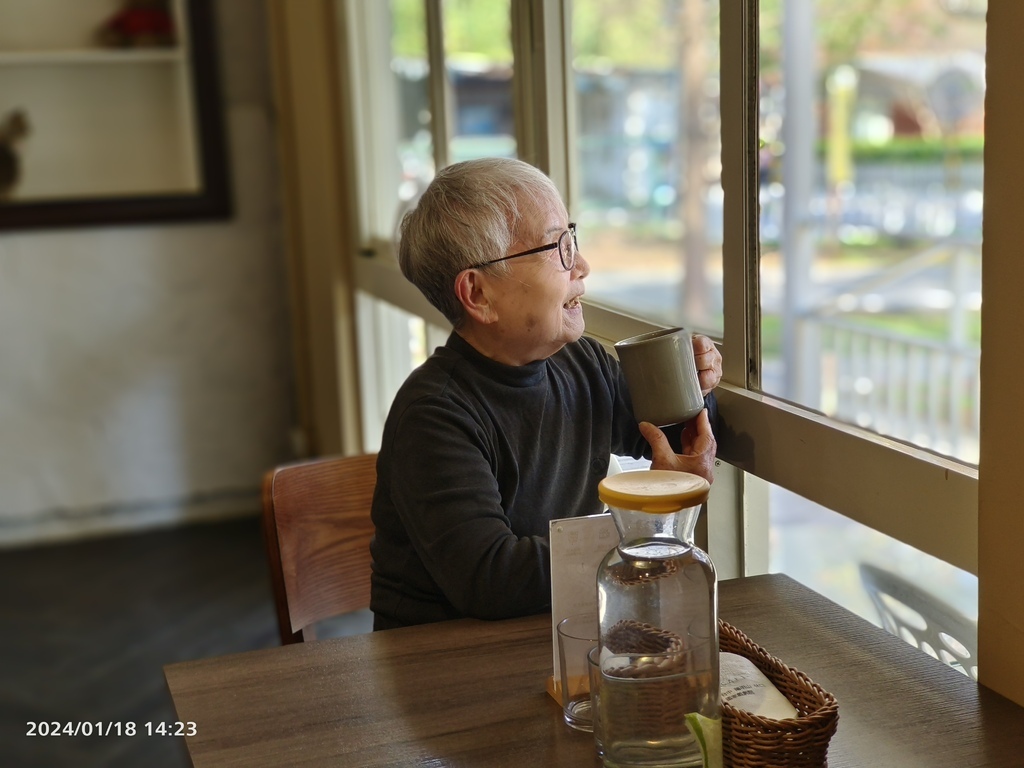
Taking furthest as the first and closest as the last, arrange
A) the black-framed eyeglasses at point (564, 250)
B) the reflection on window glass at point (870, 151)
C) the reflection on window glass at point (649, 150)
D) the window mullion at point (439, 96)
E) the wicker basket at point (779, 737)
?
the reflection on window glass at point (649, 150), the reflection on window glass at point (870, 151), the window mullion at point (439, 96), the black-framed eyeglasses at point (564, 250), the wicker basket at point (779, 737)

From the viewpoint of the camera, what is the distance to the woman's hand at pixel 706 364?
1.35m

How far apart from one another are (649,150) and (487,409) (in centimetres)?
861

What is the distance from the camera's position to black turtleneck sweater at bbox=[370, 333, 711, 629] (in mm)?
1205

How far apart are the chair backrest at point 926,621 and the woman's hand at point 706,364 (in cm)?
41

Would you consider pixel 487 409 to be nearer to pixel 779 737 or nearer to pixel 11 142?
pixel 779 737

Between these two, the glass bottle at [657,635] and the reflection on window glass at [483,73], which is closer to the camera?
the glass bottle at [657,635]

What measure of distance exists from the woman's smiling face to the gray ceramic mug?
104 millimetres

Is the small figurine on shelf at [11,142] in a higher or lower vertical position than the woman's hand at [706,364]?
higher

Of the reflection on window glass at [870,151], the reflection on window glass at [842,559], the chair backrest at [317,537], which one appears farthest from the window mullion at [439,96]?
the reflection on window glass at [870,151]

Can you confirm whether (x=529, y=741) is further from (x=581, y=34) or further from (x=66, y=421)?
(x=581, y=34)

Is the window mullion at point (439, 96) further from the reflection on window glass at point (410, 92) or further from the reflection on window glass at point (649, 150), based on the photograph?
the reflection on window glass at point (649, 150)

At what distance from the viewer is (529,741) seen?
94 cm

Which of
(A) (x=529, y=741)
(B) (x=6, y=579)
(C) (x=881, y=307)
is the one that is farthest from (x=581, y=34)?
(A) (x=529, y=741)

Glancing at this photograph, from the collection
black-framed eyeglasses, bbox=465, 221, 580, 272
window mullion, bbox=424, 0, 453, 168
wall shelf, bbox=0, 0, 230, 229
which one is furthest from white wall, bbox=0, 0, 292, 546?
black-framed eyeglasses, bbox=465, 221, 580, 272
